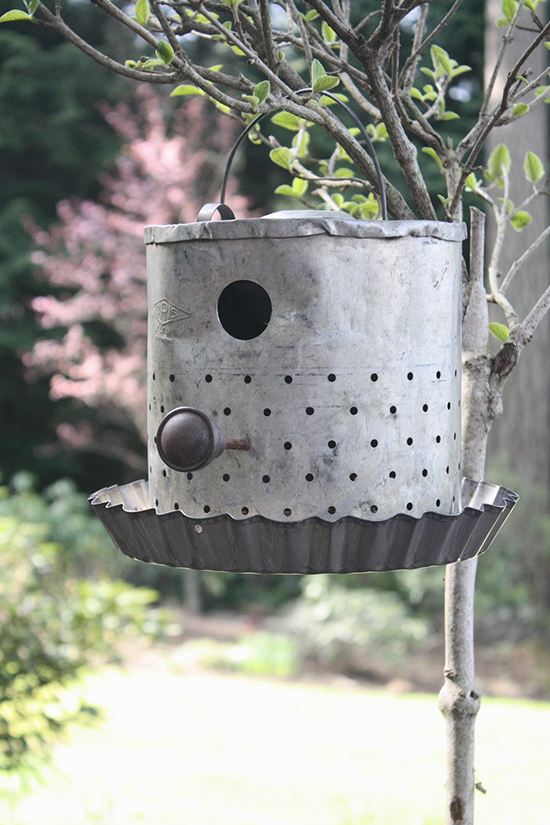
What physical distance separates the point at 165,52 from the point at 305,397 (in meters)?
0.52

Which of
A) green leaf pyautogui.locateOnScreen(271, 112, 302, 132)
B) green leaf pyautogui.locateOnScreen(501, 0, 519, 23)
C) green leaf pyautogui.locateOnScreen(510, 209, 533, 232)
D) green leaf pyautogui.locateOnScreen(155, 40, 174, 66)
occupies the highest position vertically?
green leaf pyautogui.locateOnScreen(501, 0, 519, 23)

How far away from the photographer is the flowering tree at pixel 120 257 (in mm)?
7566

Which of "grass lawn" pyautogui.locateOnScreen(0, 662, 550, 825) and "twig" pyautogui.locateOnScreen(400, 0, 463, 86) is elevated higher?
"twig" pyautogui.locateOnScreen(400, 0, 463, 86)

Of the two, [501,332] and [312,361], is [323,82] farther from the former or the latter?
[501,332]

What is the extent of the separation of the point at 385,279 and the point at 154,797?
11.4ft

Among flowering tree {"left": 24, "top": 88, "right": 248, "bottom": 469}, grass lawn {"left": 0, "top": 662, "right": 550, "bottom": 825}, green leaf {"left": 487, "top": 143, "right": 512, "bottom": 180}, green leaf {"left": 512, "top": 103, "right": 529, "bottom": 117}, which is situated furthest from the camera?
flowering tree {"left": 24, "top": 88, "right": 248, "bottom": 469}

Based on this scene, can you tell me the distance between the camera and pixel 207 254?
135 centimetres

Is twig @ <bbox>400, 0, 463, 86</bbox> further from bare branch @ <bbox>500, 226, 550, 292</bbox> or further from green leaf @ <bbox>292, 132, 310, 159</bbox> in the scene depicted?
bare branch @ <bbox>500, 226, 550, 292</bbox>

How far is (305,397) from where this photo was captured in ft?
4.34

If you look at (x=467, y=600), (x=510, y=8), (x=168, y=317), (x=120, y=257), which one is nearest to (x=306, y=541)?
(x=168, y=317)

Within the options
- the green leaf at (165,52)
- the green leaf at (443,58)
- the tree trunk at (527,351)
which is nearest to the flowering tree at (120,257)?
the tree trunk at (527,351)

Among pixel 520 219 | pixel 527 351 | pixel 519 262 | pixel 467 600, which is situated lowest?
pixel 467 600

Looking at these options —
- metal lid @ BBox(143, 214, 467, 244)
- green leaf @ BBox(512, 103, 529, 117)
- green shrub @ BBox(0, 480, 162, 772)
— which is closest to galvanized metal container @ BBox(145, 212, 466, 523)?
metal lid @ BBox(143, 214, 467, 244)

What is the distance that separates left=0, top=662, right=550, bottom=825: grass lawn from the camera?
4.01 meters
